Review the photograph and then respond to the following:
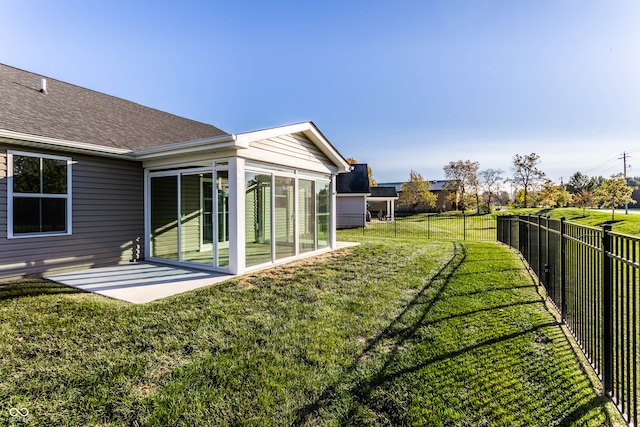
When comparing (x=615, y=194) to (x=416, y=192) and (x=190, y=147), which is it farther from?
(x=190, y=147)

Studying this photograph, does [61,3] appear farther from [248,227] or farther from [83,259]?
[248,227]

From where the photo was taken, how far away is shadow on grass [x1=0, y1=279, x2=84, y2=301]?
16.3 ft

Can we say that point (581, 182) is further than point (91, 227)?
Yes

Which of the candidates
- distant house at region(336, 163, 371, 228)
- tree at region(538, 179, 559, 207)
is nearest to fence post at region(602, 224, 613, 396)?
distant house at region(336, 163, 371, 228)

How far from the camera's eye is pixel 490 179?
132 ft

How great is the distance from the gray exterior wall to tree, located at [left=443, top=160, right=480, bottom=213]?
123 feet

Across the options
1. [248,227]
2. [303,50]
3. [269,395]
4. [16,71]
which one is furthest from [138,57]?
[269,395]

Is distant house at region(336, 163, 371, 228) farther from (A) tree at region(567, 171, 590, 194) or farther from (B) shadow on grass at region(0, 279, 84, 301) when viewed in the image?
(A) tree at region(567, 171, 590, 194)

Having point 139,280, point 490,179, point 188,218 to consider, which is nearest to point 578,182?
point 490,179

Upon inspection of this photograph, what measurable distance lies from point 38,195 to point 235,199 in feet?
13.6

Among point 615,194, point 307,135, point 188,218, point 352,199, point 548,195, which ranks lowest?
point 188,218

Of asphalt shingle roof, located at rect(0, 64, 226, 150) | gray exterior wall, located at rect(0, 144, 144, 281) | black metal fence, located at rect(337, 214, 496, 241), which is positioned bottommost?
black metal fence, located at rect(337, 214, 496, 241)

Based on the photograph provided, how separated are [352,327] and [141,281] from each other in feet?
15.1

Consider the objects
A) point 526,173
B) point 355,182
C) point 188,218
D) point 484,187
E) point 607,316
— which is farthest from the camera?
point 484,187
